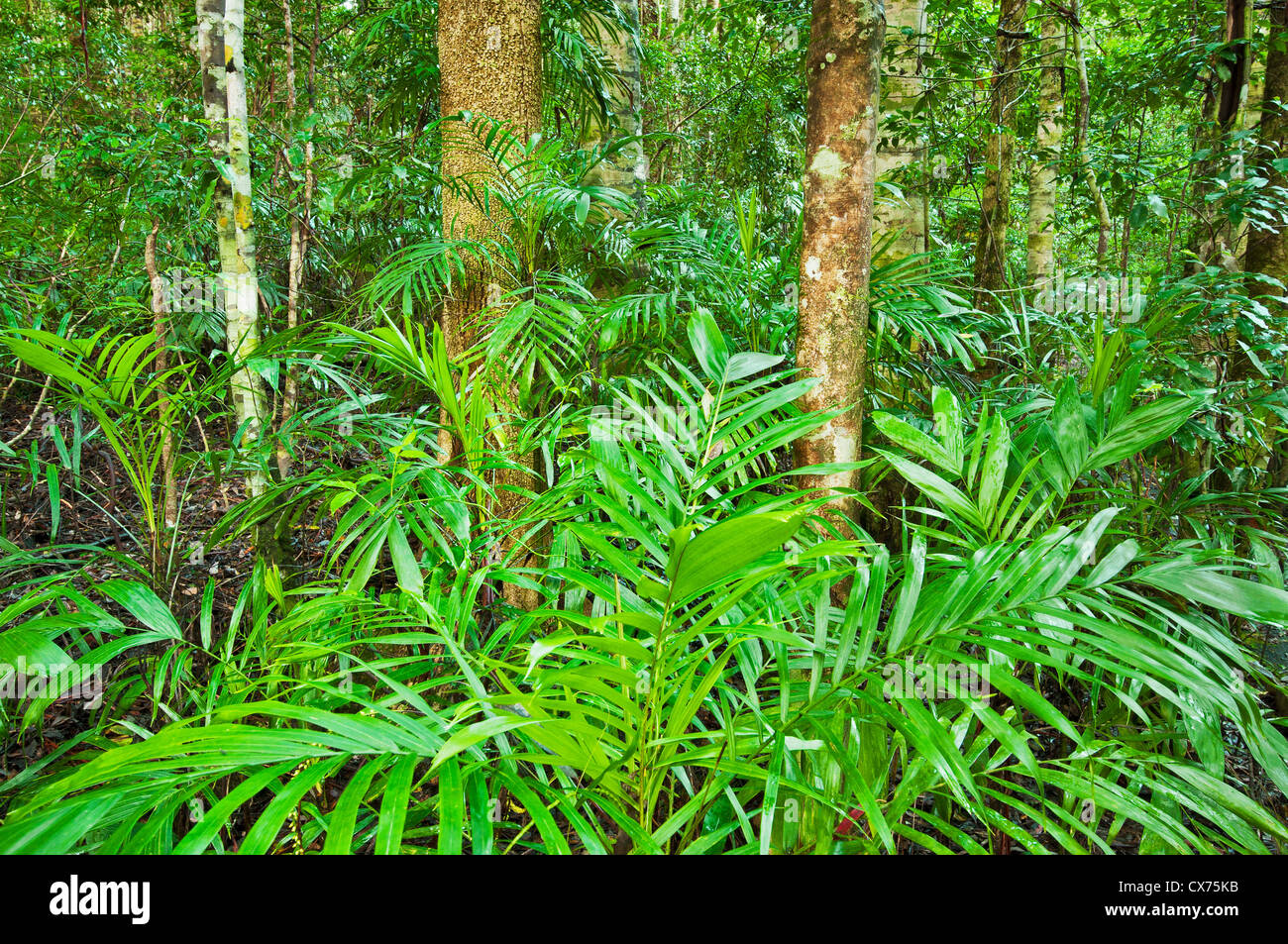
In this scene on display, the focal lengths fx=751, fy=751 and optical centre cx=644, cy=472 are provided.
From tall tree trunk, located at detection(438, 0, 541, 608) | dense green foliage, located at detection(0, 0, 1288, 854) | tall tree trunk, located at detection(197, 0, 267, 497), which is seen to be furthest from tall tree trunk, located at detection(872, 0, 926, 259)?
tall tree trunk, located at detection(197, 0, 267, 497)

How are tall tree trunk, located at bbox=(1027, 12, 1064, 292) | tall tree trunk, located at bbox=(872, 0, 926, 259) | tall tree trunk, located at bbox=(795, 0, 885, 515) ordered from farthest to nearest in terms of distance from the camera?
tall tree trunk, located at bbox=(1027, 12, 1064, 292)
tall tree trunk, located at bbox=(872, 0, 926, 259)
tall tree trunk, located at bbox=(795, 0, 885, 515)

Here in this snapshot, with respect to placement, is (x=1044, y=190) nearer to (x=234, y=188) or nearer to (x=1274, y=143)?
(x=1274, y=143)

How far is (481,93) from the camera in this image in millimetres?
2359

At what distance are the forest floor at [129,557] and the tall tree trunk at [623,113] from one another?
1837 millimetres

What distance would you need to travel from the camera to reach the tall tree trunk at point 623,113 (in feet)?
11.3

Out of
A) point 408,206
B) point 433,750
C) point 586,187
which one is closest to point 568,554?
point 433,750

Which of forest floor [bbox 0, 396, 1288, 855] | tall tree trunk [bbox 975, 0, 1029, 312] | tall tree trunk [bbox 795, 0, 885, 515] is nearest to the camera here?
tall tree trunk [bbox 795, 0, 885, 515]

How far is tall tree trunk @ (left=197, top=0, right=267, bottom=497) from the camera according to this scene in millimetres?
2371

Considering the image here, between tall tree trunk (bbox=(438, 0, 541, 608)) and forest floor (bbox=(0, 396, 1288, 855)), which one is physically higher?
tall tree trunk (bbox=(438, 0, 541, 608))

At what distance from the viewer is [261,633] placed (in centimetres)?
141

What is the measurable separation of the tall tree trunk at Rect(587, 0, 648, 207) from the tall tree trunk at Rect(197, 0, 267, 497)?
145 cm

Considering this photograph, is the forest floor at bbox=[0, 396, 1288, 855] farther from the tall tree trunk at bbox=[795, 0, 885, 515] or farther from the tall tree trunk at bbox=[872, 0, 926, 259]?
the tall tree trunk at bbox=[872, 0, 926, 259]

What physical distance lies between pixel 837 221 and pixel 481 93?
1.27 metres
